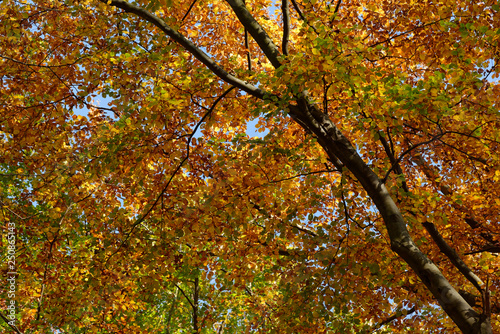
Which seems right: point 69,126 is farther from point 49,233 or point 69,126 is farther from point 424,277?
point 424,277

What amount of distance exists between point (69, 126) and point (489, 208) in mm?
8733

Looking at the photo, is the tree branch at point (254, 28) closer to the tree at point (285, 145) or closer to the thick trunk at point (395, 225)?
the tree at point (285, 145)

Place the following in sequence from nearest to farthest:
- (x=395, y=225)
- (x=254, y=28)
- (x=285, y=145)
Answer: (x=395, y=225), (x=254, y=28), (x=285, y=145)

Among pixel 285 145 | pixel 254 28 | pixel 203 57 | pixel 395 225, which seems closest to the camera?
pixel 395 225

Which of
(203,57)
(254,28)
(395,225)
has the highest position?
(254,28)

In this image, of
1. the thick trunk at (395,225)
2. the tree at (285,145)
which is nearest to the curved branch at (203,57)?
the tree at (285,145)

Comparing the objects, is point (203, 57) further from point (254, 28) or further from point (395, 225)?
point (395, 225)

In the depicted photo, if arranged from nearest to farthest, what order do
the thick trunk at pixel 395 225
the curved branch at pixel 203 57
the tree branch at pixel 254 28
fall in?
the thick trunk at pixel 395 225
the curved branch at pixel 203 57
the tree branch at pixel 254 28

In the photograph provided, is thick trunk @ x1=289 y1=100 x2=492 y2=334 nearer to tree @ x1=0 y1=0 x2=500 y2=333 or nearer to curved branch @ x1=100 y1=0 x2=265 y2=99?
tree @ x1=0 y1=0 x2=500 y2=333

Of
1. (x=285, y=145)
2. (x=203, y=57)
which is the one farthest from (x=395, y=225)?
(x=285, y=145)

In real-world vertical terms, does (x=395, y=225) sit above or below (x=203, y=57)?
below

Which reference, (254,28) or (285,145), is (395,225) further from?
(285,145)

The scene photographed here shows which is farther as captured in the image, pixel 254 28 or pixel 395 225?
pixel 254 28

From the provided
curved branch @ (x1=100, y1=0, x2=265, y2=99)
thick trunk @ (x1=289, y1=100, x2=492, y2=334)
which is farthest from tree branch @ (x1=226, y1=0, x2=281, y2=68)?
thick trunk @ (x1=289, y1=100, x2=492, y2=334)
